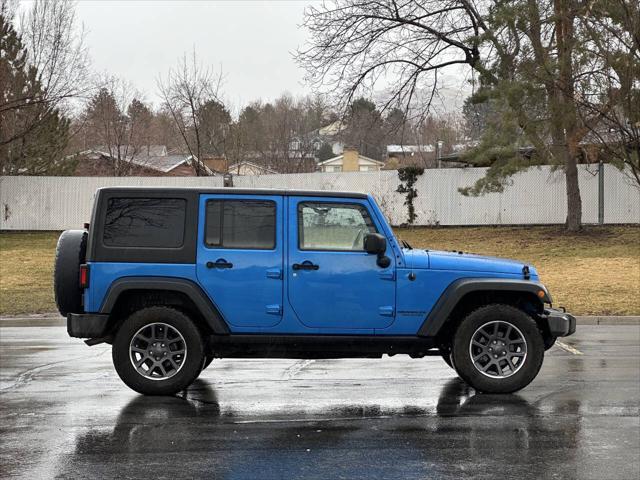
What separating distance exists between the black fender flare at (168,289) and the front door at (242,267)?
0.09 m

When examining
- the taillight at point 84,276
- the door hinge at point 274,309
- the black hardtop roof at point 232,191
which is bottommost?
the door hinge at point 274,309

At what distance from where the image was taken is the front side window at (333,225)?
24.3ft

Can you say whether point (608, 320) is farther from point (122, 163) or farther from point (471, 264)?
point (122, 163)

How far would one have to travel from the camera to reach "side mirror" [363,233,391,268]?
720 cm

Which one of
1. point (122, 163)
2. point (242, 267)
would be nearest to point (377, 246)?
point (242, 267)

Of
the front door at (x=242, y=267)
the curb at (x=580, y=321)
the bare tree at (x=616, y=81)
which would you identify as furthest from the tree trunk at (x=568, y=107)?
the front door at (x=242, y=267)

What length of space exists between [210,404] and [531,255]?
17.0 metres

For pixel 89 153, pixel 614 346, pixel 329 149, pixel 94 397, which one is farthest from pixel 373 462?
pixel 329 149

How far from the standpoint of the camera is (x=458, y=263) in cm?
746

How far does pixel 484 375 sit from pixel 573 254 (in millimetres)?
15846

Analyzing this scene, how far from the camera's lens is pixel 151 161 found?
161ft

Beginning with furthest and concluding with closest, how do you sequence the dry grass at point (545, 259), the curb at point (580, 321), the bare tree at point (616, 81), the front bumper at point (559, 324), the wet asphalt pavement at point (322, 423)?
1. the dry grass at point (545, 259)
2. the bare tree at point (616, 81)
3. the curb at point (580, 321)
4. the front bumper at point (559, 324)
5. the wet asphalt pavement at point (322, 423)

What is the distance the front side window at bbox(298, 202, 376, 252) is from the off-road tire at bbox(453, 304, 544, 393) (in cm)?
126

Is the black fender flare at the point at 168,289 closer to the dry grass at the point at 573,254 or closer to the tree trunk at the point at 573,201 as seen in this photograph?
the dry grass at the point at 573,254
